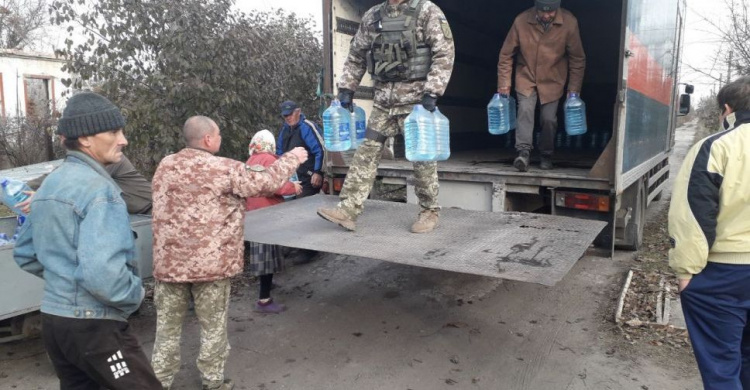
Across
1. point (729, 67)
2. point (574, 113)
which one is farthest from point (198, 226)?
point (729, 67)

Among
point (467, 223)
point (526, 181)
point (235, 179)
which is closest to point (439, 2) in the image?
point (526, 181)

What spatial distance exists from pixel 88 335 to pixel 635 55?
14.9 ft

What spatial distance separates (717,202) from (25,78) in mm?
19328

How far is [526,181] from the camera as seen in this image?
15.0 ft

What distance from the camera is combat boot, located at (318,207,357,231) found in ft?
12.7

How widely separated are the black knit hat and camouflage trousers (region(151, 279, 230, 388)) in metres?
1.11

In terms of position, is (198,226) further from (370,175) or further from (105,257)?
(370,175)

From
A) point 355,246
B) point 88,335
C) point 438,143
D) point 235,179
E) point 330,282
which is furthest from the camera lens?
point 330,282

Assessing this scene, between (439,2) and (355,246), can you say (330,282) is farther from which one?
(439,2)

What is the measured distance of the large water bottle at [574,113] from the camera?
545 centimetres

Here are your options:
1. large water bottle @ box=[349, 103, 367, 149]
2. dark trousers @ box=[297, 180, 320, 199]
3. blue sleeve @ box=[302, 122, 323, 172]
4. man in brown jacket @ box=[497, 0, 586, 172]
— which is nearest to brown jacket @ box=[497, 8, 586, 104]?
man in brown jacket @ box=[497, 0, 586, 172]

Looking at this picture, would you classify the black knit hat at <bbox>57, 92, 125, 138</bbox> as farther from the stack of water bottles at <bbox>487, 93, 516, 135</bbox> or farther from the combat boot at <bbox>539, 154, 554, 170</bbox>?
the stack of water bottles at <bbox>487, 93, 516, 135</bbox>

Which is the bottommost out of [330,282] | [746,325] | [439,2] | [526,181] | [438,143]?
[330,282]

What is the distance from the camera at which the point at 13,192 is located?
11.1ft
